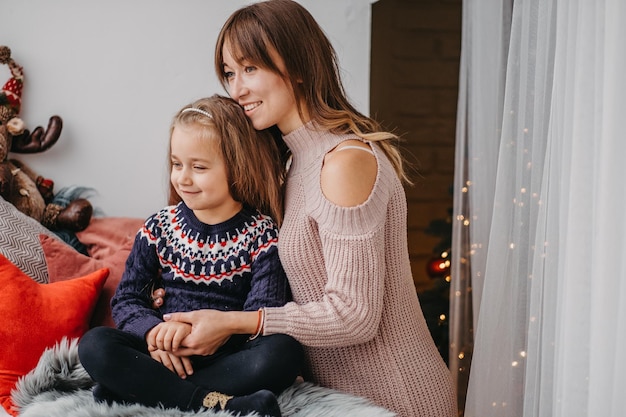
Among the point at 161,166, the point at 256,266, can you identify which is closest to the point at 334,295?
the point at 256,266

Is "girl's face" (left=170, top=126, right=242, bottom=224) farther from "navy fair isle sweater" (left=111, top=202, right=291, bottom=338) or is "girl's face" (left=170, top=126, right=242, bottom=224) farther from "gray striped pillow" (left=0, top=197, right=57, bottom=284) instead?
"gray striped pillow" (left=0, top=197, right=57, bottom=284)

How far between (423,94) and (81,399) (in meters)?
2.49

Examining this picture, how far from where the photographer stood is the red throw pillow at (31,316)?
1.63 metres

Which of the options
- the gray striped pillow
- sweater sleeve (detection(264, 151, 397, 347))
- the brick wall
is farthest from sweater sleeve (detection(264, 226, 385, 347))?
the brick wall

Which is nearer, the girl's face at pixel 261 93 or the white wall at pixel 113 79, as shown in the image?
the girl's face at pixel 261 93

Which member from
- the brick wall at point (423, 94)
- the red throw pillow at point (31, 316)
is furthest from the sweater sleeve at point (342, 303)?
the brick wall at point (423, 94)

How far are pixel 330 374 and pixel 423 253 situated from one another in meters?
2.08

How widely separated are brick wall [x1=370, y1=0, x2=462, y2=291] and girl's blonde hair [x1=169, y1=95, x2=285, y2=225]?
4.97 feet

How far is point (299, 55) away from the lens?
1.62 metres

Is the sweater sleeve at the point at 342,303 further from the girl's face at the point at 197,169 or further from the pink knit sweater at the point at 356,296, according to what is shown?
the girl's face at the point at 197,169

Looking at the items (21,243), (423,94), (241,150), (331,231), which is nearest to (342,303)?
(331,231)

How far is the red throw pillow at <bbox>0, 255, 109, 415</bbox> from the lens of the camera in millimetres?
1634

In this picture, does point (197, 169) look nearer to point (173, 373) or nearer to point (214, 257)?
point (214, 257)

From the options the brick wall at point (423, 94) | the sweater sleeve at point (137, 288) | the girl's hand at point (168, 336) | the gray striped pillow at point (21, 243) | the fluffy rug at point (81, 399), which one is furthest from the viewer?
the brick wall at point (423, 94)
